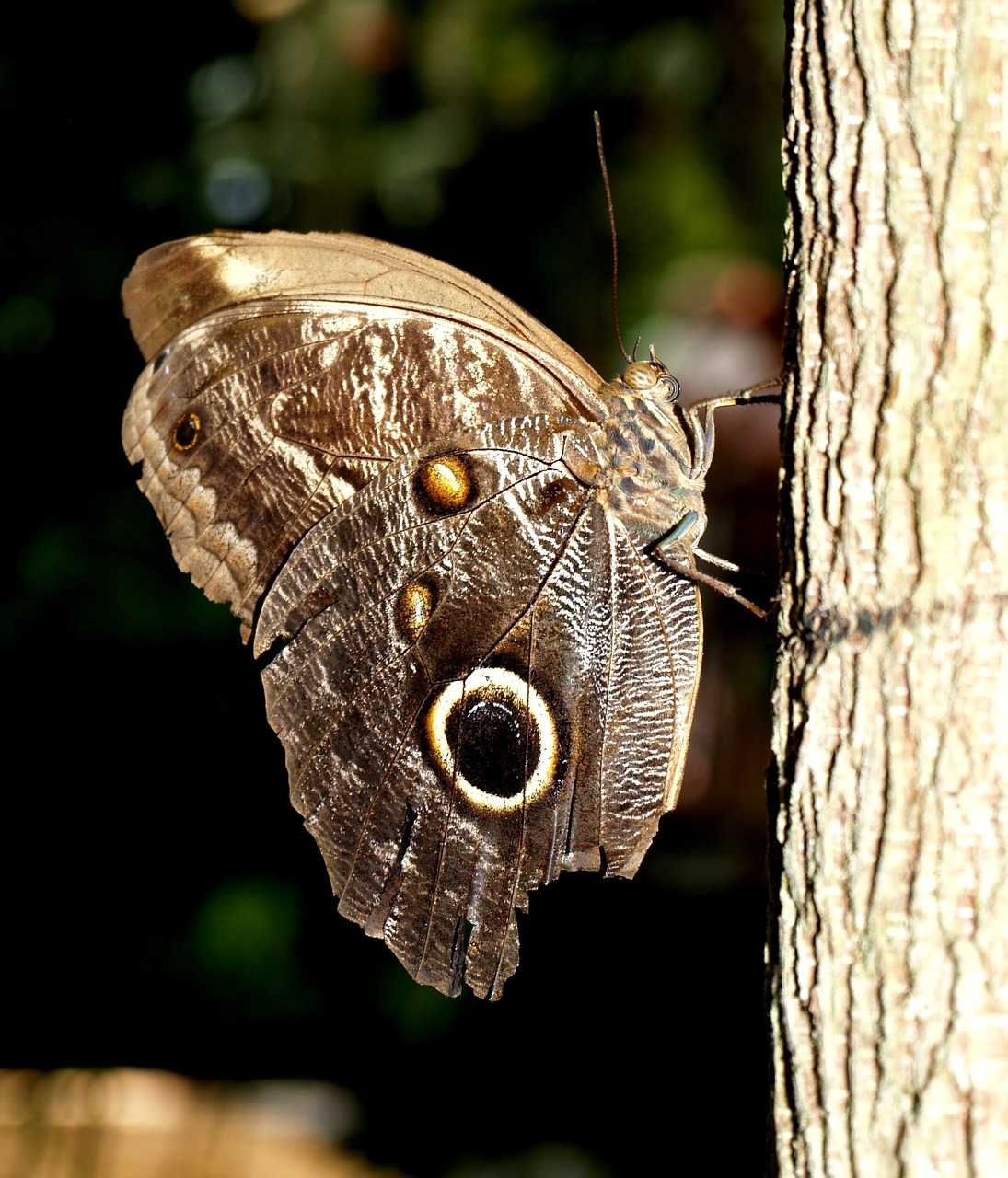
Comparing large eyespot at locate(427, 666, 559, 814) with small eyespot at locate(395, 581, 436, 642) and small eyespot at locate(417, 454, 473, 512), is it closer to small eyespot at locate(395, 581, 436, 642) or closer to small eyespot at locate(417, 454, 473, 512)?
small eyespot at locate(395, 581, 436, 642)

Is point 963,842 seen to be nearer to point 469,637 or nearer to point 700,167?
point 469,637

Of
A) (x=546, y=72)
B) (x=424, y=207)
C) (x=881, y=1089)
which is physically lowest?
(x=881, y=1089)

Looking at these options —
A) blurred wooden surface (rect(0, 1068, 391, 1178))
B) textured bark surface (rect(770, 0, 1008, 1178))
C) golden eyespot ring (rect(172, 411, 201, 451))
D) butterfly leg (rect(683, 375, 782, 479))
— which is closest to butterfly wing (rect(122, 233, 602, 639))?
golden eyespot ring (rect(172, 411, 201, 451))

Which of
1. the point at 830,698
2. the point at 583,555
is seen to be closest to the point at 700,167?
the point at 583,555

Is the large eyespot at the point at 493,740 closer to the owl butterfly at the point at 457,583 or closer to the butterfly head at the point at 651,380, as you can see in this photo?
the owl butterfly at the point at 457,583

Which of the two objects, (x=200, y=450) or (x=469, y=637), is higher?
(x=200, y=450)
